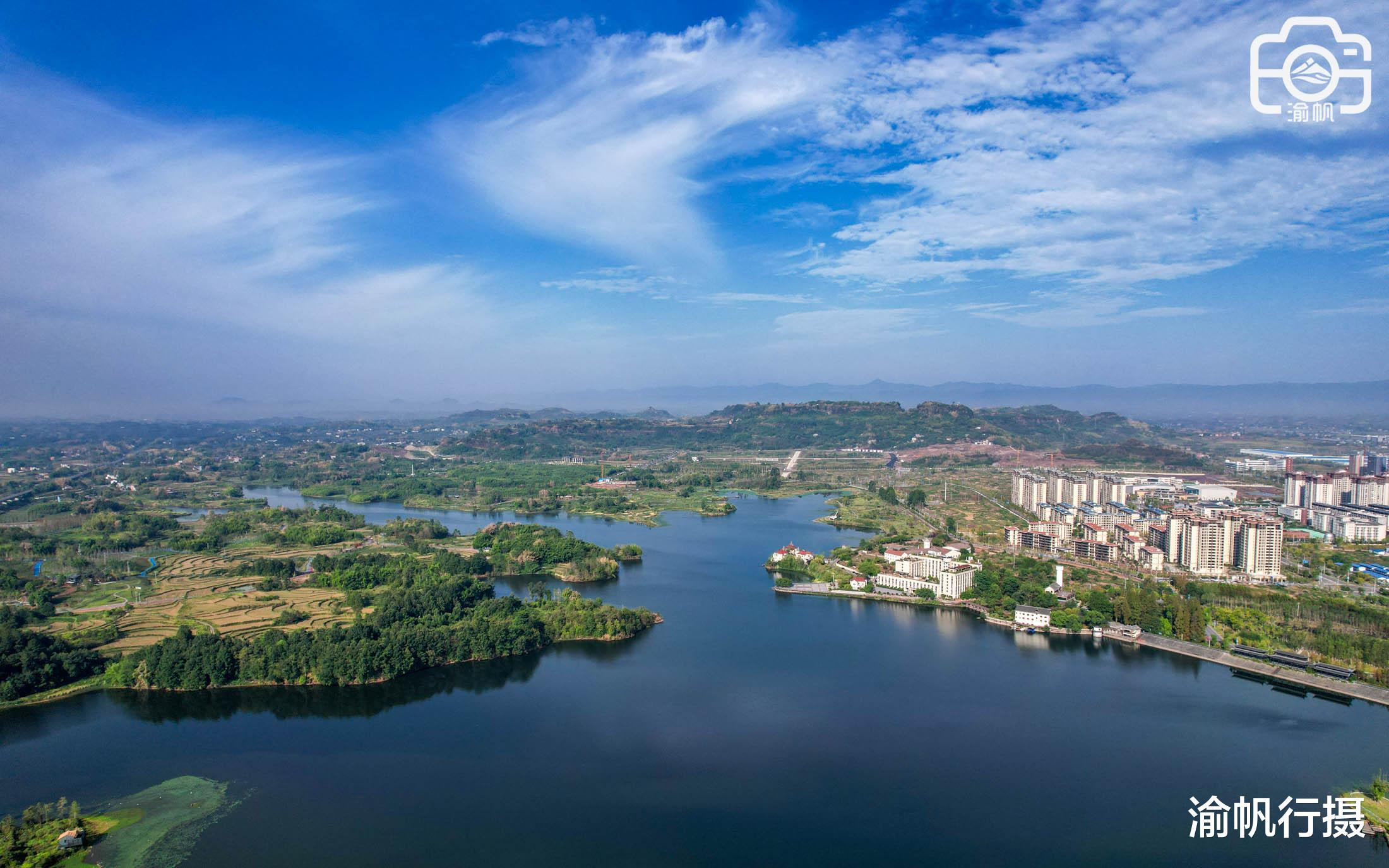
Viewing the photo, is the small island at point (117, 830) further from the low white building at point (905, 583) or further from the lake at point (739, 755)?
the low white building at point (905, 583)

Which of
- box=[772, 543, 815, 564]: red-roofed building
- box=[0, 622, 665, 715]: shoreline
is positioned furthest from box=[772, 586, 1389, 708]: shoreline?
box=[0, 622, 665, 715]: shoreline

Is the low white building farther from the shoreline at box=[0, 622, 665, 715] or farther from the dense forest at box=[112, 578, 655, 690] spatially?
the shoreline at box=[0, 622, 665, 715]

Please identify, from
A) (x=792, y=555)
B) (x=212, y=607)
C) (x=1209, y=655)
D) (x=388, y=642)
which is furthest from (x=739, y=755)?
(x=212, y=607)

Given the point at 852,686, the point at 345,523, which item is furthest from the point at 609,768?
the point at 345,523

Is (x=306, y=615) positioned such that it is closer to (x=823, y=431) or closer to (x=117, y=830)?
(x=117, y=830)

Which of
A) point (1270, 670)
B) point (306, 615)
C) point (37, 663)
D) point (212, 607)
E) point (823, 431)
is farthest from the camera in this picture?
point (823, 431)

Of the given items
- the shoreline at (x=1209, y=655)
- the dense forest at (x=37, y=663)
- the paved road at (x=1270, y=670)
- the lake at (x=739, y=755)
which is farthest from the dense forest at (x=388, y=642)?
the paved road at (x=1270, y=670)

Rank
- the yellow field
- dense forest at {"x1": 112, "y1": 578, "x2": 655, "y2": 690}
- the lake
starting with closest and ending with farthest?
the lake → dense forest at {"x1": 112, "y1": 578, "x2": 655, "y2": 690} → the yellow field
